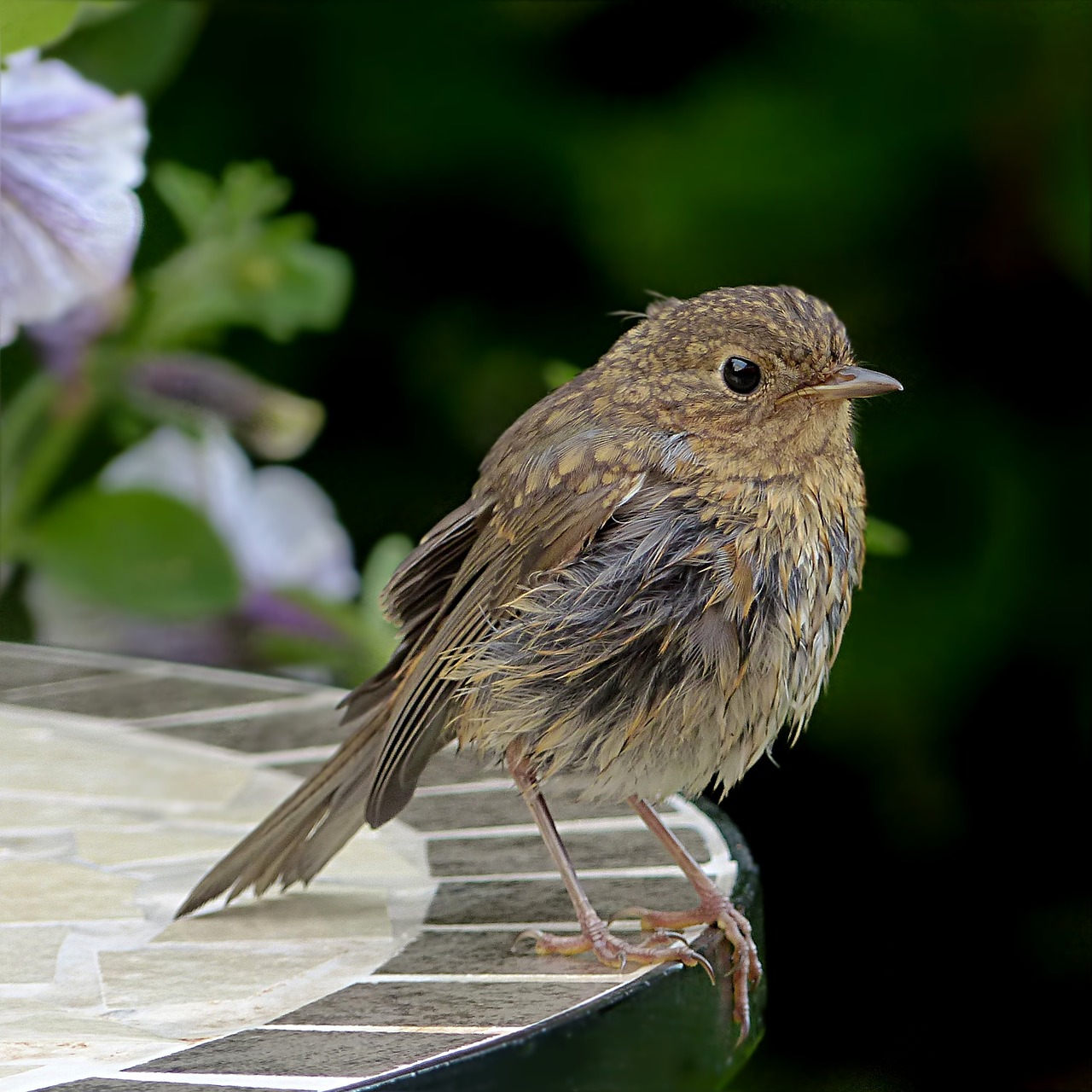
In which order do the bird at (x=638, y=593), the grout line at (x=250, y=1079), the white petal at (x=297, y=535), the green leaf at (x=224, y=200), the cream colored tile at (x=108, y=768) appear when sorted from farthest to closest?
1. the white petal at (x=297, y=535)
2. the green leaf at (x=224, y=200)
3. the cream colored tile at (x=108, y=768)
4. the bird at (x=638, y=593)
5. the grout line at (x=250, y=1079)

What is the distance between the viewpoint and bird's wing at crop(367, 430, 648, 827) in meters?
1.74

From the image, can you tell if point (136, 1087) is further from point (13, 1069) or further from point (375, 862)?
point (375, 862)

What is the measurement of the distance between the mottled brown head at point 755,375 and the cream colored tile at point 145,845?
58 cm

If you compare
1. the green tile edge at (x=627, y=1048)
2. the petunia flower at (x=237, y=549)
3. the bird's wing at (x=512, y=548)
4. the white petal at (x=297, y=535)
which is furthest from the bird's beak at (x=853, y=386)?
the white petal at (x=297, y=535)

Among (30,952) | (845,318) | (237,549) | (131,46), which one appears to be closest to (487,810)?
(30,952)

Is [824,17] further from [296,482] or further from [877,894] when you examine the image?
[877,894]

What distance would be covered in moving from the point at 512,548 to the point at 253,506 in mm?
1084

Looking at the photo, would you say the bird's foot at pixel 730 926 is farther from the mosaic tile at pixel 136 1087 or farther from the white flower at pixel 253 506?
the white flower at pixel 253 506

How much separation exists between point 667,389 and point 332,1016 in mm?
755

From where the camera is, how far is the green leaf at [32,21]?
154 cm

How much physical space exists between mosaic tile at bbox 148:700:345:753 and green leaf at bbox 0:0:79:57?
818 mm

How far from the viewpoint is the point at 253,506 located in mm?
2781

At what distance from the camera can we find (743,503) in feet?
5.74

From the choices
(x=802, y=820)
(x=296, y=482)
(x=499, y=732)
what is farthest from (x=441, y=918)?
(x=802, y=820)
